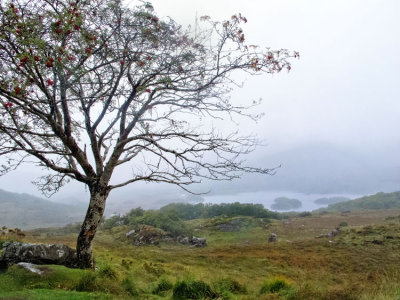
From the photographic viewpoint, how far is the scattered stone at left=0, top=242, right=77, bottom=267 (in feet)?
32.2

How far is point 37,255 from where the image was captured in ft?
33.1

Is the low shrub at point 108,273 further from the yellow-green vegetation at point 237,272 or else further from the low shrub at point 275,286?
the low shrub at point 275,286

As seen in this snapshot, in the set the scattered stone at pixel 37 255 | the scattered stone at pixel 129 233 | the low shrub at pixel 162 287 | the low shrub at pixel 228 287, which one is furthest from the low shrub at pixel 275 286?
the scattered stone at pixel 129 233

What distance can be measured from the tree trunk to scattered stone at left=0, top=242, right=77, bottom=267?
38 cm

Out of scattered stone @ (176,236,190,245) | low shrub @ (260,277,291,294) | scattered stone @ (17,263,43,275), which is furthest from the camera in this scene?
scattered stone @ (176,236,190,245)

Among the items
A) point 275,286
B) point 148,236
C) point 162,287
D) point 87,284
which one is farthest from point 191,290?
point 148,236

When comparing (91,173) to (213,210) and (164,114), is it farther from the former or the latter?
(213,210)

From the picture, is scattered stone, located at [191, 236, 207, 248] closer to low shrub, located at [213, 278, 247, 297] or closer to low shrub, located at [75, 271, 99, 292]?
low shrub, located at [213, 278, 247, 297]

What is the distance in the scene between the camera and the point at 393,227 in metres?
34.8

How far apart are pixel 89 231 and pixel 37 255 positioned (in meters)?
1.91

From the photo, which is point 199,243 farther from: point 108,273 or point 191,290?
point 191,290

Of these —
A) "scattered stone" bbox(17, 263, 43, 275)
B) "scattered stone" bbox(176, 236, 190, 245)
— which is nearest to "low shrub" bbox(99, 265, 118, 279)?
"scattered stone" bbox(17, 263, 43, 275)

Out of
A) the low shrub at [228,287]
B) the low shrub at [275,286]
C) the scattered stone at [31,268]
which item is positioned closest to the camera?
the scattered stone at [31,268]

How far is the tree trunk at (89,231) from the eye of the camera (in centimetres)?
1041
